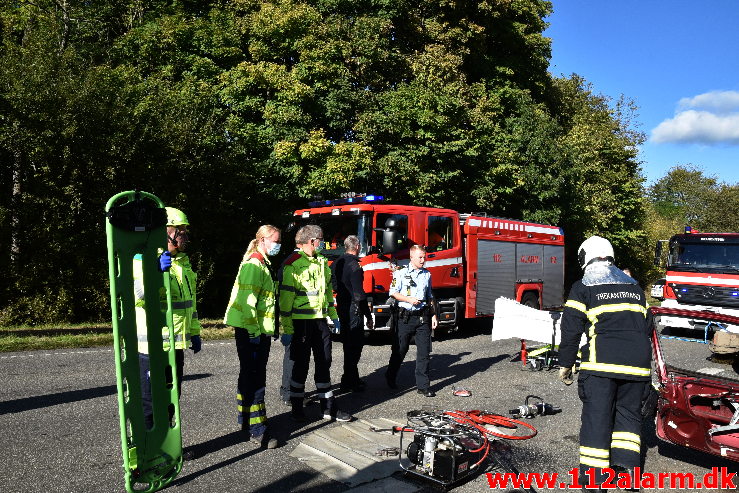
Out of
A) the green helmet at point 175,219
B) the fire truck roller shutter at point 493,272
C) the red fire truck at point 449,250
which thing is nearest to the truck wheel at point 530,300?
the red fire truck at point 449,250

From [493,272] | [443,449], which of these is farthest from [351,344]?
[493,272]

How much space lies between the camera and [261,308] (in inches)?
195

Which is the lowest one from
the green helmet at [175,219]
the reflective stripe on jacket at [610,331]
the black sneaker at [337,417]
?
the black sneaker at [337,417]

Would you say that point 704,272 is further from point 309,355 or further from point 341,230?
point 309,355

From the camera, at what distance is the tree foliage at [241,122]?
1305 centimetres

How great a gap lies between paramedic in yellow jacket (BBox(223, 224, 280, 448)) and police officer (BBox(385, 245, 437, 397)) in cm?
232

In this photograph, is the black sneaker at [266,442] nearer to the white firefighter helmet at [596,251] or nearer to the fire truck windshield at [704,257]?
the white firefighter helmet at [596,251]

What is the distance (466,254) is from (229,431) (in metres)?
7.85

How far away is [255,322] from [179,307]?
0.65 metres

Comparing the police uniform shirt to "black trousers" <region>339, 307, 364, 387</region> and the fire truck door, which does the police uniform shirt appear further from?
the fire truck door

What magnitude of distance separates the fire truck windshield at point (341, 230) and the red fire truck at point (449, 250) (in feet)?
0.06

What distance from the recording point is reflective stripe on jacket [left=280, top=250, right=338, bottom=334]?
5574 millimetres

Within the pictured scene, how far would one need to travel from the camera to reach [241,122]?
1772 centimetres

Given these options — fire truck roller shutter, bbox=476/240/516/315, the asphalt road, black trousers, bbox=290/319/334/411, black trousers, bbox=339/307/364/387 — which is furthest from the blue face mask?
fire truck roller shutter, bbox=476/240/516/315
